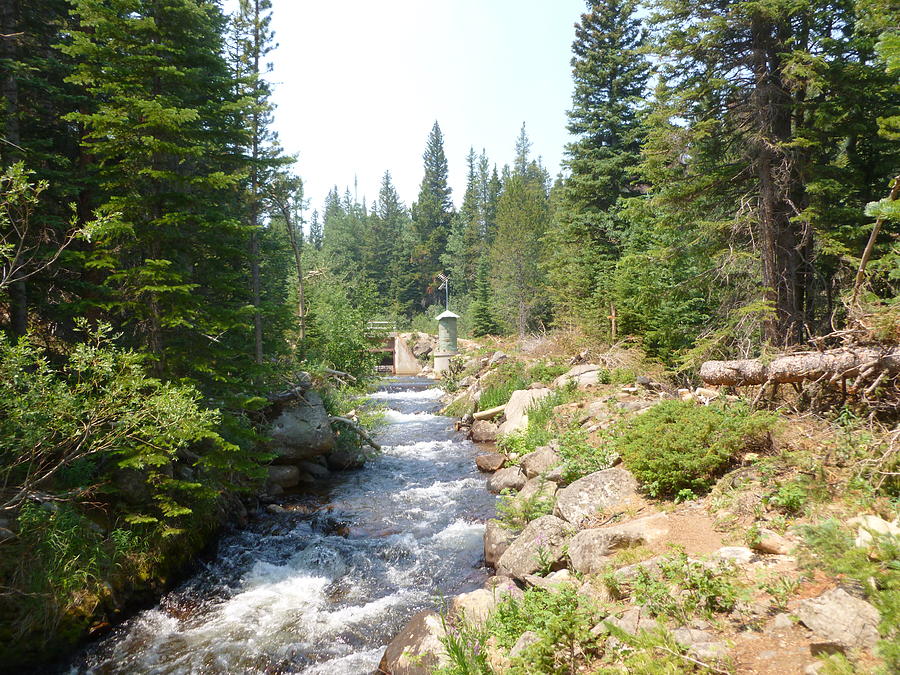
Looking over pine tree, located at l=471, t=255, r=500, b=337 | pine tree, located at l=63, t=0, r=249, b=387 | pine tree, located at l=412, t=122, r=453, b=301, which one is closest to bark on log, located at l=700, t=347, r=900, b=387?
pine tree, located at l=63, t=0, r=249, b=387

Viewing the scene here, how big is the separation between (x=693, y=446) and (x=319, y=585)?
5358 millimetres

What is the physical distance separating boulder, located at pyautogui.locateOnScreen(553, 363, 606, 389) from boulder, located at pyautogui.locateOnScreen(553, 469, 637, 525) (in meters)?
5.80

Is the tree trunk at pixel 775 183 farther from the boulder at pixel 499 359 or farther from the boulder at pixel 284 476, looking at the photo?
the boulder at pixel 499 359

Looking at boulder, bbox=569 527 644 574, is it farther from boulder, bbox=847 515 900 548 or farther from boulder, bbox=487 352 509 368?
boulder, bbox=487 352 509 368

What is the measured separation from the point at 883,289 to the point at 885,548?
7.34 metres

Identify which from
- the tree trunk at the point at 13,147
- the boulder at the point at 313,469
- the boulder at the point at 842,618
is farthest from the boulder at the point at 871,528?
the boulder at the point at 313,469

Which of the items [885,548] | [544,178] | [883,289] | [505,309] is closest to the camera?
[885,548]

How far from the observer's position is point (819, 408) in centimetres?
611

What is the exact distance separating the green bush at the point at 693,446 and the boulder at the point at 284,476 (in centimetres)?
731

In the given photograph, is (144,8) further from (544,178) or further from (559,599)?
(544,178)

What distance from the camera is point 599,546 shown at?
4859 millimetres

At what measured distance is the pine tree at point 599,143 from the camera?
62.8ft

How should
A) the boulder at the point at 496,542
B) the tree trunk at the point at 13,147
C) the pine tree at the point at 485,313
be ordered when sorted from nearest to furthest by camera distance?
the tree trunk at the point at 13,147 < the boulder at the point at 496,542 < the pine tree at the point at 485,313

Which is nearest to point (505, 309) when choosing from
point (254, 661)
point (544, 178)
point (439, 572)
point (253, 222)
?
point (253, 222)
